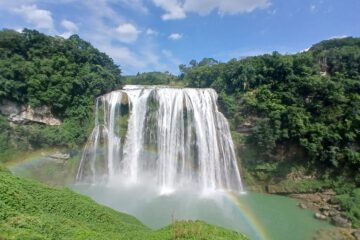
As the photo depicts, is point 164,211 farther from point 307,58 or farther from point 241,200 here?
point 307,58

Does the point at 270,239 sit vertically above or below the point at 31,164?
below

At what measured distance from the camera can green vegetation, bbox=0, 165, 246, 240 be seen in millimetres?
6733

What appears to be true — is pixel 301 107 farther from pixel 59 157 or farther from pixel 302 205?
pixel 59 157

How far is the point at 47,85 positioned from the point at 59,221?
15.9 meters

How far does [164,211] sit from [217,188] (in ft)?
17.7

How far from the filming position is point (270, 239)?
13125 millimetres

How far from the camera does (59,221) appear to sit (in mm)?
8062

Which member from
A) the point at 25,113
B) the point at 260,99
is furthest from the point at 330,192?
the point at 25,113

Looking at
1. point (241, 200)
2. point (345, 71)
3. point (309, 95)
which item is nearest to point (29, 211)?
point (241, 200)

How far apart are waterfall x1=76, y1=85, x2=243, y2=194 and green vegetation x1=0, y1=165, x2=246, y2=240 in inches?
377

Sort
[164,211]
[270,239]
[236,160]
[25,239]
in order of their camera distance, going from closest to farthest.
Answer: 1. [25,239]
2. [270,239]
3. [164,211]
4. [236,160]

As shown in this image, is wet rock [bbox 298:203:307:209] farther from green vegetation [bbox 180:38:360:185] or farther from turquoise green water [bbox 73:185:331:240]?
green vegetation [bbox 180:38:360:185]

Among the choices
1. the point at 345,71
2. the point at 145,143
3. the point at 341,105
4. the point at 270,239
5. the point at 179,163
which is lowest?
the point at 270,239

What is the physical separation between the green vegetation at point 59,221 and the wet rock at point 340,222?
8.64 m
